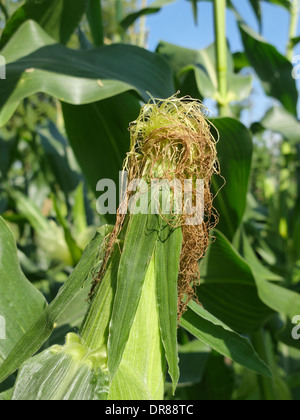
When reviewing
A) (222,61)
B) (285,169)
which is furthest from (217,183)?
(285,169)

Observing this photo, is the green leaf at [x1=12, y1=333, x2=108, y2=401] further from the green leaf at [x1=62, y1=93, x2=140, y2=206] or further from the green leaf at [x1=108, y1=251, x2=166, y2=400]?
the green leaf at [x1=62, y1=93, x2=140, y2=206]

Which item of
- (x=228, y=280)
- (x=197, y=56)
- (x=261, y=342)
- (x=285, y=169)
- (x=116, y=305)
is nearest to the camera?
(x=116, y=305)

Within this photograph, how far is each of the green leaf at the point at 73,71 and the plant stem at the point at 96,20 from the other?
227 mm

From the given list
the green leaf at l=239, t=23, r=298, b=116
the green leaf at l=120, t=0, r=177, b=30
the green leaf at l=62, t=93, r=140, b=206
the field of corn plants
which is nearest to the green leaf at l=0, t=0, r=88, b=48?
the field of corn plants

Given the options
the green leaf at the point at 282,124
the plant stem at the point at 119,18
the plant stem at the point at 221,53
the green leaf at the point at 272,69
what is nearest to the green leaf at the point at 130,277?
the plant stem at the point at 221,53

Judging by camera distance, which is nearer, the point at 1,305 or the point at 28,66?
the point at 1,305

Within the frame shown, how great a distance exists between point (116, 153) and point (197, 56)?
595 mm

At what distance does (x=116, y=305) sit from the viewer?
39cm

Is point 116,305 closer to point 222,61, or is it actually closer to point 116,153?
point 116,153

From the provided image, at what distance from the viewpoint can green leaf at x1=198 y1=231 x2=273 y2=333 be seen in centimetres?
83

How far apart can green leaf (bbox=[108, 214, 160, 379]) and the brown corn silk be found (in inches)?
0.8

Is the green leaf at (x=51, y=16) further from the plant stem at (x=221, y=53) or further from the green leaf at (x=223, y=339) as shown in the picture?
the green leaf at (x=223, y=339)

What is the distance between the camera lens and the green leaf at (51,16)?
0.91m
